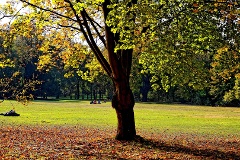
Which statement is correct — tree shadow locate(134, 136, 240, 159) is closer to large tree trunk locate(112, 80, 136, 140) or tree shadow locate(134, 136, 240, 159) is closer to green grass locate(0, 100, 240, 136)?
large tree trunk locate(112, 80, 136, 140)

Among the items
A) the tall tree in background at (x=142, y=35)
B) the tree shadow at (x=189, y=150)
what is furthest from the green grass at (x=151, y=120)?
the tree shadow at (x=189, y=150)

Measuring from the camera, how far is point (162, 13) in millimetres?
13195

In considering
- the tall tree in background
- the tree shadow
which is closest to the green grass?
the tall tree in background

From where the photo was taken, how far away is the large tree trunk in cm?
1650

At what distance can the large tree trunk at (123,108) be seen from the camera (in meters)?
16.5

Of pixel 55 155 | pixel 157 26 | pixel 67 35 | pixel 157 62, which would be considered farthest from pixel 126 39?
pixel 67 35

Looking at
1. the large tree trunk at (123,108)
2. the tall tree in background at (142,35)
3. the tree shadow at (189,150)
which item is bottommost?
the tree shadow at (189,150)

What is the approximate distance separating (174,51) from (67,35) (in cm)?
806

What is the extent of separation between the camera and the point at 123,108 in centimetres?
1650

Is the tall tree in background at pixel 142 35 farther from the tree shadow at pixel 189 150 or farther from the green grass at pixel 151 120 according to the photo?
the green grass at pixel 151 120

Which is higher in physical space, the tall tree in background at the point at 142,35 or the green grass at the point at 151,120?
the tall tree in background at the point at 142,35

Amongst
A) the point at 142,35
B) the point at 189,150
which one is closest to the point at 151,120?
the point at 189,150

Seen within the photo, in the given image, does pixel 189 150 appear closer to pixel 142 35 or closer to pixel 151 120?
pixel 142 35

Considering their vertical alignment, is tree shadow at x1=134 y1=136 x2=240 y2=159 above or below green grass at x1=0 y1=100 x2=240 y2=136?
above
